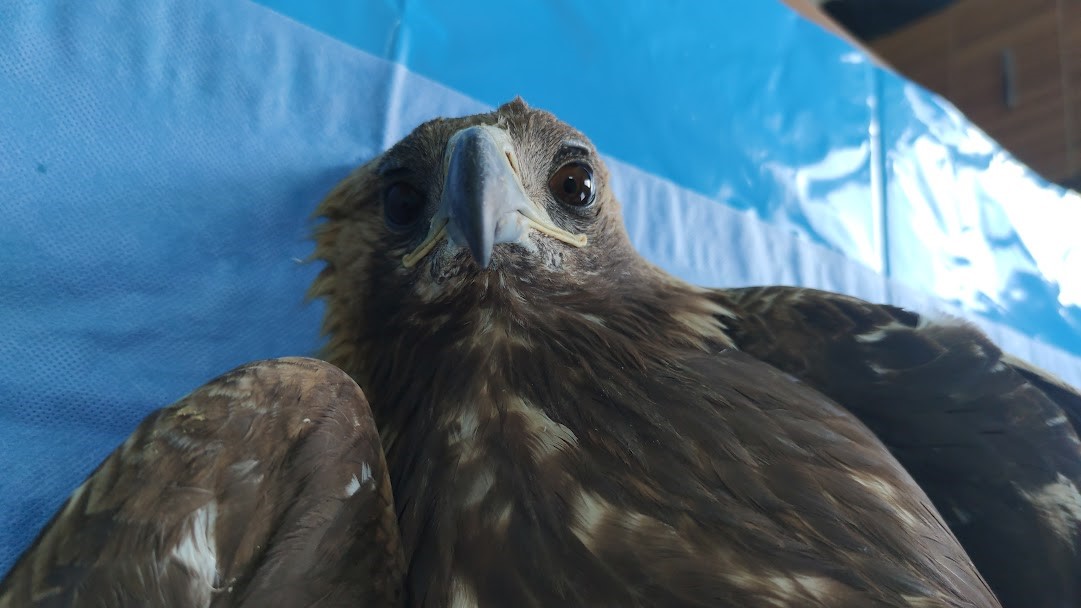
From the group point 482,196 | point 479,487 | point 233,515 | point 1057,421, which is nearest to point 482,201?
point 482,196

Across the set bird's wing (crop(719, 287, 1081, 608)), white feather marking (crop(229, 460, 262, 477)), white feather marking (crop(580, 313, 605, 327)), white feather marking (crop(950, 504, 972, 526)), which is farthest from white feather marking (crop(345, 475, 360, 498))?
white feather marking (crop(950, 504, 972, 526))

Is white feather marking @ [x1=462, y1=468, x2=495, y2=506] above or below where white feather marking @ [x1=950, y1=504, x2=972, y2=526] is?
below

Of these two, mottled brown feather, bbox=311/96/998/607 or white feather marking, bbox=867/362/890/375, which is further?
white feather marking, bbox=867/362/890/375

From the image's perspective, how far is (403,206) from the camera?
4.07 ft

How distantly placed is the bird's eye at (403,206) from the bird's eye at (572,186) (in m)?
0.24

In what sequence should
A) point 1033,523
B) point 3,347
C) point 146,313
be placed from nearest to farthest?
point 1033,523
point 3,347
point 146,313

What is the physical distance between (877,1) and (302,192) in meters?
4.08

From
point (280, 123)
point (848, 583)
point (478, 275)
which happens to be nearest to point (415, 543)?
point (478, 275)

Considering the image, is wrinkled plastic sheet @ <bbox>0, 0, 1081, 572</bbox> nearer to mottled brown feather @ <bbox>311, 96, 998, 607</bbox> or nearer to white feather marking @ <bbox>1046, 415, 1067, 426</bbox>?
mottled brown feather @ <bbox>311, 96, 998, 607</bbox>

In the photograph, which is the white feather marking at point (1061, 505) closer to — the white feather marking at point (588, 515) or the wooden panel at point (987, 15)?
the white feather marking at point (588, 515)

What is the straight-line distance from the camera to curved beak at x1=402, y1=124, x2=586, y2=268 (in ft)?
3.17

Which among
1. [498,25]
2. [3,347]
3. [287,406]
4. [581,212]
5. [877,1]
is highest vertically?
[877,1]

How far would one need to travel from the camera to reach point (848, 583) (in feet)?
2.85

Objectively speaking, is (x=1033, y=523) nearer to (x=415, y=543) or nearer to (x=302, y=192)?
(x=415, y=543)
